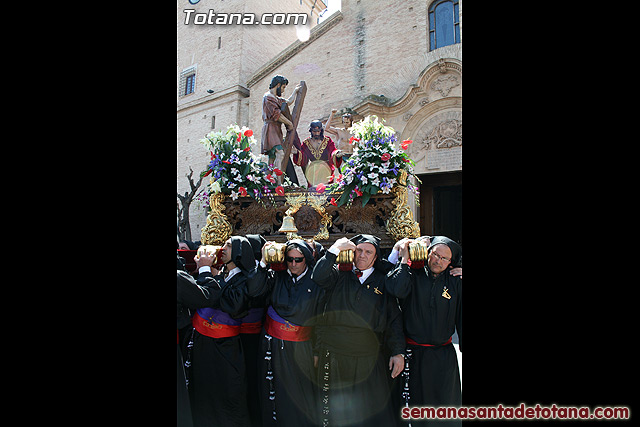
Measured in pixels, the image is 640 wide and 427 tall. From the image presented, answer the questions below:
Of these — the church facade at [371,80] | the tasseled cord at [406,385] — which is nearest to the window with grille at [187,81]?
the church facade at [371,80]

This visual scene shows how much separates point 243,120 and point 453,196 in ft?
33.8

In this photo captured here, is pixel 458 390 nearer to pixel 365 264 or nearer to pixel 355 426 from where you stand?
pixel 355 426

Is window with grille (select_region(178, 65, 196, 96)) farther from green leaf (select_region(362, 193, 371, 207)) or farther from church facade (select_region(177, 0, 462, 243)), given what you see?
green leaf (select_region(362, 193, 371, 207))

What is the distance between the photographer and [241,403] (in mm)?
3342

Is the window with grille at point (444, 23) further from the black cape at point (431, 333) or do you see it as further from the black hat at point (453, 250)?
the black cape at point (431, 333)

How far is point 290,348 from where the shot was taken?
3.22m

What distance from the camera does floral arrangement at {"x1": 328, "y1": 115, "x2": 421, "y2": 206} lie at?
593cm

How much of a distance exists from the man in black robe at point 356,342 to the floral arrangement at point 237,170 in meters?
3.57

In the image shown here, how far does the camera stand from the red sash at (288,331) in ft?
10.6

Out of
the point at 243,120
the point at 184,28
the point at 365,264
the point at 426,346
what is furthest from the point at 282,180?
the point at 184,28

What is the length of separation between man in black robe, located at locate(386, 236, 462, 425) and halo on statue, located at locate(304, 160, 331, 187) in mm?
4593

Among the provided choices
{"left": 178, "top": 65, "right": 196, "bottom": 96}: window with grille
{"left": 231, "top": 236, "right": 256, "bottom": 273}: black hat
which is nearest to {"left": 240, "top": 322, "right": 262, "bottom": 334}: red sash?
{"left": 231, "top": 236, "right": 256, "bottom": 273}: black hat

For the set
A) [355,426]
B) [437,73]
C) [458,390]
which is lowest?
[355,426]

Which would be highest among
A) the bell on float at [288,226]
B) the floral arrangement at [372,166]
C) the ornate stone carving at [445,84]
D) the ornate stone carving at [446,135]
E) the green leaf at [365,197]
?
the ornate stone carving at [445,84]
